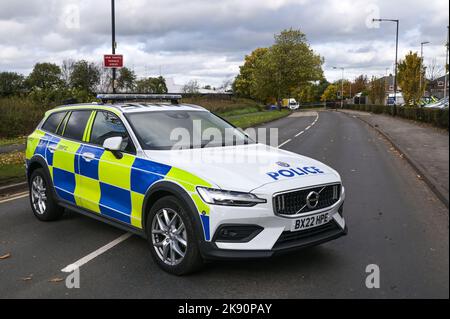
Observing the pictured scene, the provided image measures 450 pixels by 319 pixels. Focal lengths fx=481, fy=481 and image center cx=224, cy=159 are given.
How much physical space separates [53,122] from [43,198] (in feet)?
3.64

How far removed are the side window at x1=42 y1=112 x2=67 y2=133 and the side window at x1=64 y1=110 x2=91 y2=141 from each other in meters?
0.35

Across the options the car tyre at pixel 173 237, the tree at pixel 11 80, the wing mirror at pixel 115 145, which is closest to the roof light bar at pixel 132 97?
the wing mirror at pixel 115 145

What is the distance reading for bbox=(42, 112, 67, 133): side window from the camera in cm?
685

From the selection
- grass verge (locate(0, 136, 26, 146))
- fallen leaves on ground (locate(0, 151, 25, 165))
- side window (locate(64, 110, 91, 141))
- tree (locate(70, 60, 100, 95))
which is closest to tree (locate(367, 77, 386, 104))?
tree (locate(70, 60, 100, 95))

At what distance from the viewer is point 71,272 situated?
4.79 metres

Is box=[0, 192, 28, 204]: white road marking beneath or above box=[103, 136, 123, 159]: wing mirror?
beneath

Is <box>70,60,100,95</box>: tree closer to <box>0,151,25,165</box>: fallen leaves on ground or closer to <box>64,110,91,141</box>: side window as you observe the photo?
<box>0,151,25,165</box>: fallen leaves on ground

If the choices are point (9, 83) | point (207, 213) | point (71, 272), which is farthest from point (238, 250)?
point (9, 83)

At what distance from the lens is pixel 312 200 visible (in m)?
4.47

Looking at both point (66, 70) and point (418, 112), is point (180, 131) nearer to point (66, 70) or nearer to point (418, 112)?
point (418, 112)

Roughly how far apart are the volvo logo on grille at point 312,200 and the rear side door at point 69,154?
2992 mm

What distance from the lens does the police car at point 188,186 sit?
13.8 feet
